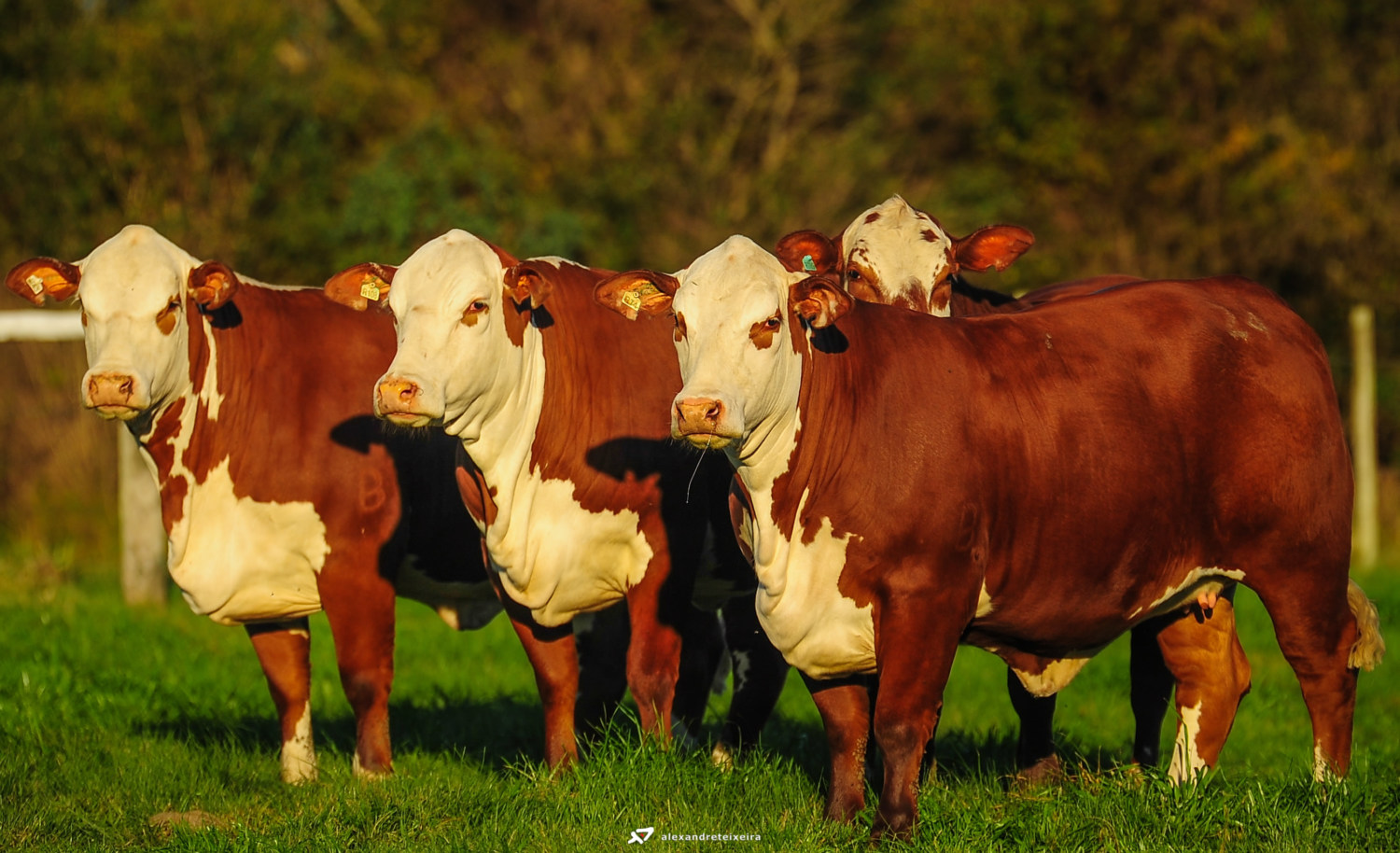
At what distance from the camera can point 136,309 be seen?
699 centimetres

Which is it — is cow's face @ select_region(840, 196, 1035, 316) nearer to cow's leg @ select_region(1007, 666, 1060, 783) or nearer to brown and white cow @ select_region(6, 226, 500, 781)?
cow's leg @ select_region(1007, 666, 1060, 783)

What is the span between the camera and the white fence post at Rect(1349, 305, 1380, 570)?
1387 centimetres

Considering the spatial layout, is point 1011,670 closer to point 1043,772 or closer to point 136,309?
point 1043,772

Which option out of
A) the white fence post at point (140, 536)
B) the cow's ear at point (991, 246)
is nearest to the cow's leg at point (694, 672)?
the cow's ear at point (991, 246)

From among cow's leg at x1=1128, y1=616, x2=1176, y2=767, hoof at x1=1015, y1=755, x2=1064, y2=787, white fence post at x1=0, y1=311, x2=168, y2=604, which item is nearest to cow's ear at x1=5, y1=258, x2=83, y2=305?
white fence post at x1=0, y1=311, x2=168, y2=604

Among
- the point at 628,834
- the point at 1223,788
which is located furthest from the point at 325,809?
the point at 1223,788

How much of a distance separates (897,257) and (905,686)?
2341mm

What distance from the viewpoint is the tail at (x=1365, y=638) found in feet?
22.1

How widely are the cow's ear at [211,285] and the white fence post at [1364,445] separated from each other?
969 centimetres

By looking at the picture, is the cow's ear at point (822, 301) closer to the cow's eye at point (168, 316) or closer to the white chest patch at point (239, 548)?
the white chest patch at point (239, 548)

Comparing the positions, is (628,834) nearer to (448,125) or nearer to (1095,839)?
(1095,839)

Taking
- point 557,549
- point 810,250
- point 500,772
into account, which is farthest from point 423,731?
point 810,250

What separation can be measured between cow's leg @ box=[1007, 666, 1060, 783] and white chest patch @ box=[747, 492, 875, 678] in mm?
1358

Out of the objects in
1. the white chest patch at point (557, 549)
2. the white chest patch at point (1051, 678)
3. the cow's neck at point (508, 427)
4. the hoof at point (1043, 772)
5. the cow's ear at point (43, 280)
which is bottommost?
the hoof at point (1043, 772)
